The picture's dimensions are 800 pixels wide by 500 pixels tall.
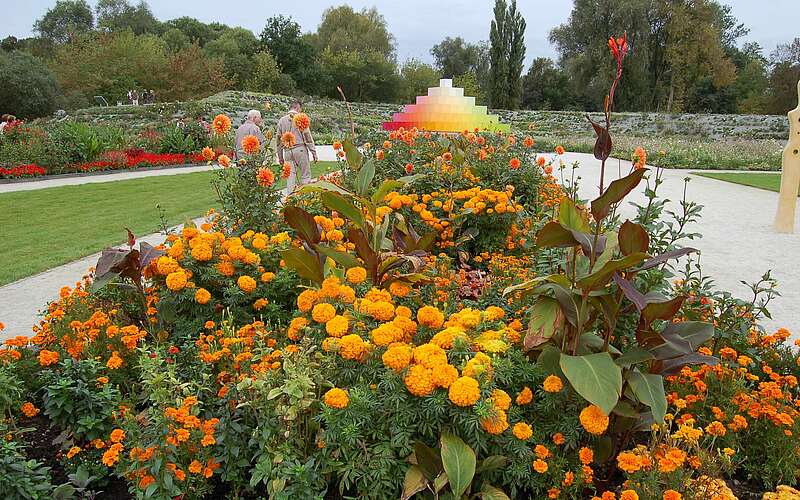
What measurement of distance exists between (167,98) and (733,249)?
3274cm

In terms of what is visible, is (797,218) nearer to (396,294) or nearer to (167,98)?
(396,294)

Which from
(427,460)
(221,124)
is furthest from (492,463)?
(221,124)

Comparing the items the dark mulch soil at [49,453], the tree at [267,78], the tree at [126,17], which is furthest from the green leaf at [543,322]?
the tree at [126,17]

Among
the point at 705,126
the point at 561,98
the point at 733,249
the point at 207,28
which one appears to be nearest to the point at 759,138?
the point at 705,126

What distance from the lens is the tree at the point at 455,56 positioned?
2260 inches

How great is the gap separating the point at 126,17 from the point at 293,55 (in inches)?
1180

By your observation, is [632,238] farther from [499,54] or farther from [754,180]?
[499,54]

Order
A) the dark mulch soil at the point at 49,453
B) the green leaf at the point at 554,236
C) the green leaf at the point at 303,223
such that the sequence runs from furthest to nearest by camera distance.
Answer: the green leaf at the point at 303,223
the dark mulch soil at the point at 49,453
the green leaf at the point at 554,236

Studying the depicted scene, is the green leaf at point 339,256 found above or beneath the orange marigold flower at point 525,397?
above

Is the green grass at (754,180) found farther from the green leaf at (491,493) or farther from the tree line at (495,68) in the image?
the tree line at (495,68)

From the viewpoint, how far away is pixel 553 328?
2.04 meters

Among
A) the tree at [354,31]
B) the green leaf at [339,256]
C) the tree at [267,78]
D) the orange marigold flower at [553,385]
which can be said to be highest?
the tree at [354,31]

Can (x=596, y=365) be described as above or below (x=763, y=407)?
above

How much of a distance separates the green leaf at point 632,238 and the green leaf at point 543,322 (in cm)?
33
